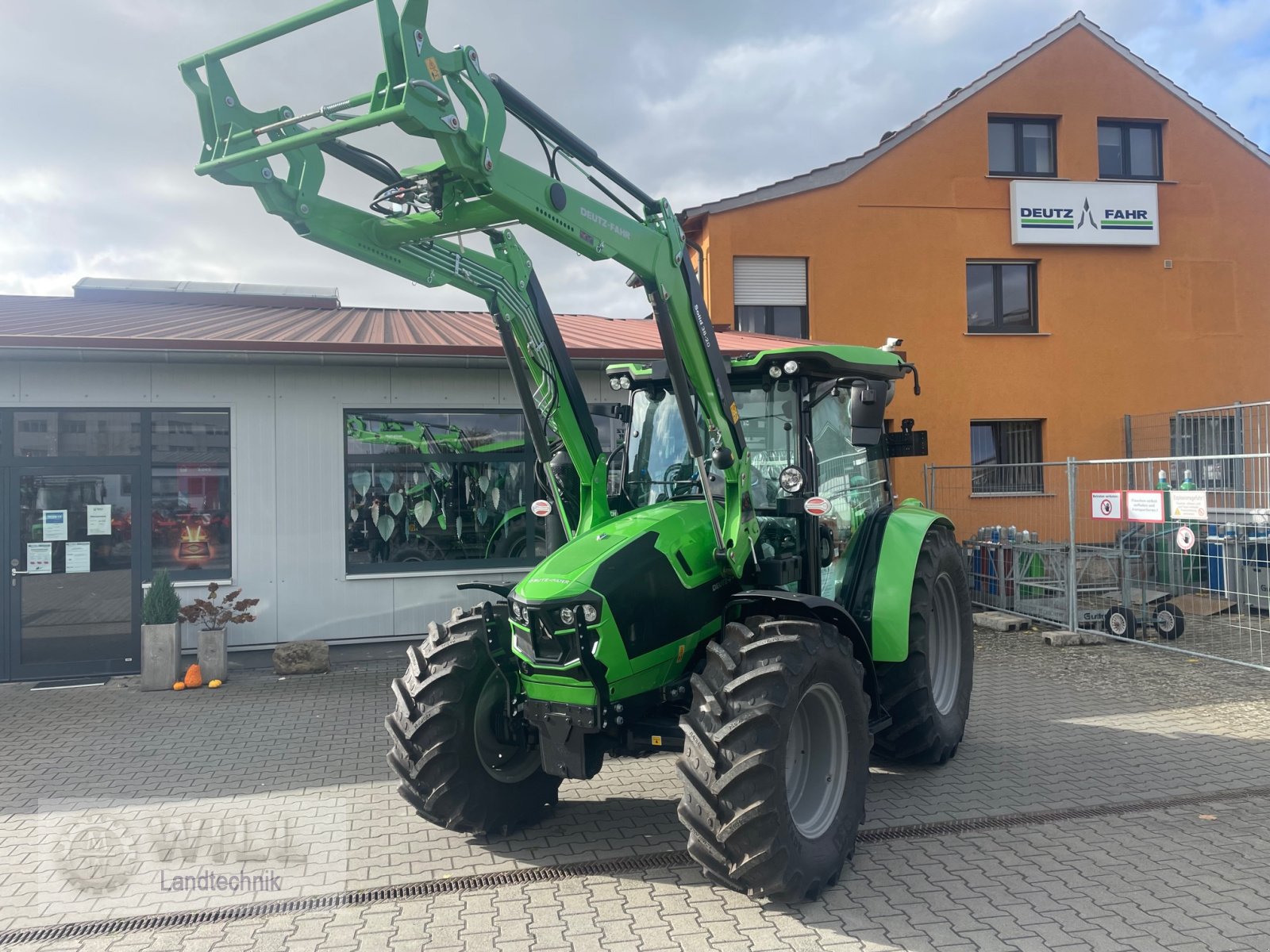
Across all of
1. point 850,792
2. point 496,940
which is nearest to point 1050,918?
point 850,792

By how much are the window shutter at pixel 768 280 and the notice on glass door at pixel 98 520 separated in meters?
9.11

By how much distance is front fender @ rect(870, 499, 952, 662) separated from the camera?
496 cm

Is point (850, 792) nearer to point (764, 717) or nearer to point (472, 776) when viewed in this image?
point (764, 717)

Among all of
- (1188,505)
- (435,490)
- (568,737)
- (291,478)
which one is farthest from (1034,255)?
(568,737)

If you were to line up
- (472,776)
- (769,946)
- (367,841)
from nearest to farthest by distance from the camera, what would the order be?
(769,946)
(472,776)
(367,841)

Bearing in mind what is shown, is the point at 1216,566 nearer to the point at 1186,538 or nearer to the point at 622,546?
the point at 1186,538

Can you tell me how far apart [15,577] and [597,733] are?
289 inches

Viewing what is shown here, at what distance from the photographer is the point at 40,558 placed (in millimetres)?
8648

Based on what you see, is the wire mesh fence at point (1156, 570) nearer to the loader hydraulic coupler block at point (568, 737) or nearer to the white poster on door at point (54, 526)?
the loader hydraulic coupler block at point (568, 737)

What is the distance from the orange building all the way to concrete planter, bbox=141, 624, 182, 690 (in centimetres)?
890

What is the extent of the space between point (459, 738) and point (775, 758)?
1.54 meters

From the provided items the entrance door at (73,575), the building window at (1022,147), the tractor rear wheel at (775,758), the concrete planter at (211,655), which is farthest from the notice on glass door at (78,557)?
the building window at (1022,147)

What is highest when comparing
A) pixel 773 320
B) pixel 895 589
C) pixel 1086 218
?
pixel 1086 218

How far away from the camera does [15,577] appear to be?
8.57 metres
